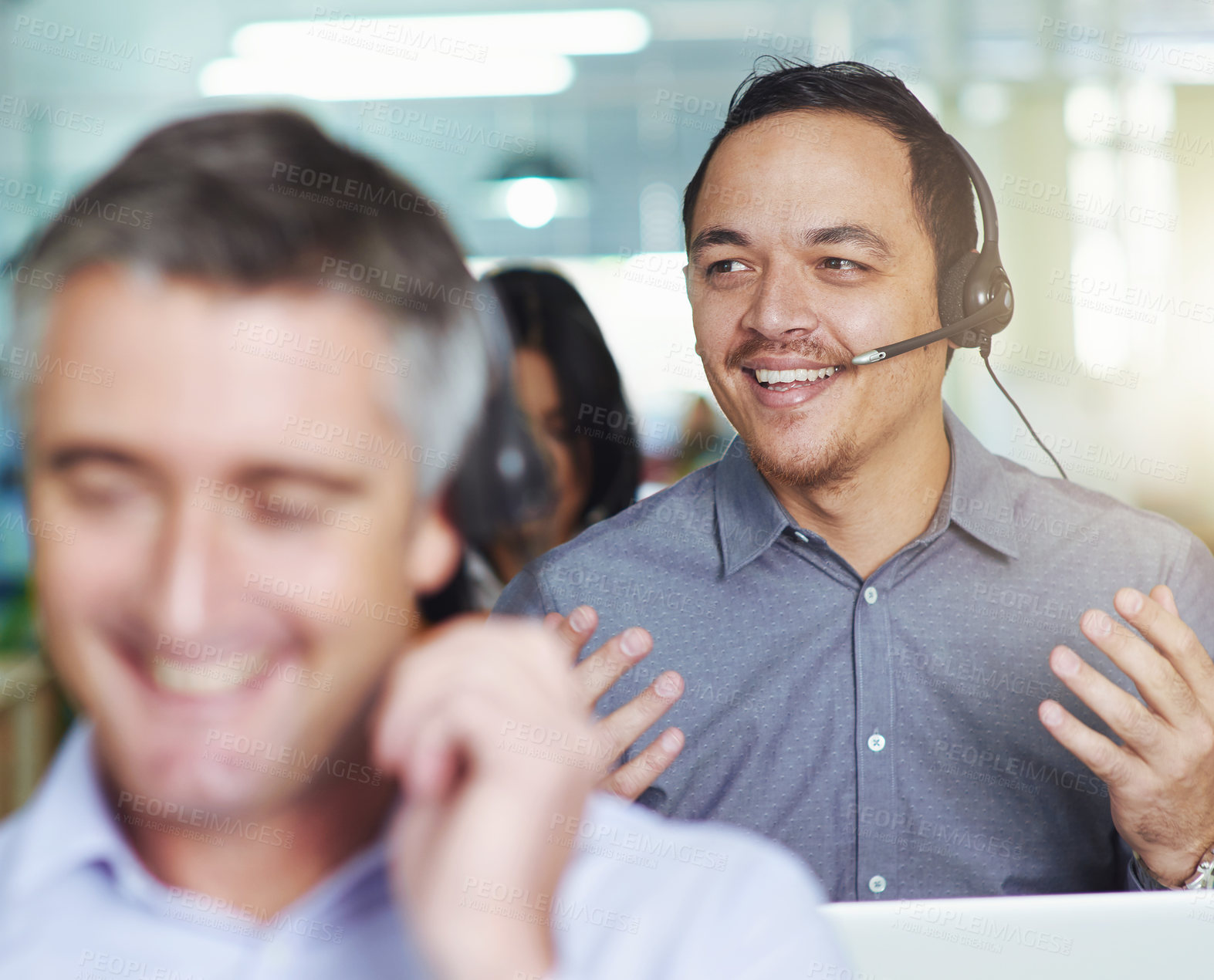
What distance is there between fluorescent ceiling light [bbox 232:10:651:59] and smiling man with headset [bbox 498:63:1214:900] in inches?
108

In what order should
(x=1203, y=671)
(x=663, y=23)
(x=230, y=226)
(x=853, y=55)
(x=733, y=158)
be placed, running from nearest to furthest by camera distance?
(x=230, y=226) → (x=1203, y=671) → (x=733, y=158) → (x=853, y=55) → (x=663, y=23)

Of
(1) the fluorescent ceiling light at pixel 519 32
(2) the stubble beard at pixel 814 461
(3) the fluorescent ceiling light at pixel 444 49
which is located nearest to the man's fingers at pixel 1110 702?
(2) the stubble beard at pixel 814 461

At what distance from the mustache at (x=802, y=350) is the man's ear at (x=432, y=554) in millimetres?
574

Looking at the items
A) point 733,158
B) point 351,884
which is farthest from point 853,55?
point 351,884

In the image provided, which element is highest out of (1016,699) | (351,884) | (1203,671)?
(351,884)

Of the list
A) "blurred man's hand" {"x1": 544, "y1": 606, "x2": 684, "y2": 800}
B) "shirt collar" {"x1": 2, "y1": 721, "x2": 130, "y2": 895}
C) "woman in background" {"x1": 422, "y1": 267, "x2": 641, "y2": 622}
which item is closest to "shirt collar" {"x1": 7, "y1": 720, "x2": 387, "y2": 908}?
"shirt collar" {"x1": 2, "y1": 721, "x2": 130, "y2": 895}

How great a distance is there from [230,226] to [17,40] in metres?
0.81

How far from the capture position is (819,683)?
107 cm

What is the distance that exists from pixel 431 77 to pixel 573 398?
3.37 meters

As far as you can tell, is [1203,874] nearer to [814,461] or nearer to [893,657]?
[893,657]

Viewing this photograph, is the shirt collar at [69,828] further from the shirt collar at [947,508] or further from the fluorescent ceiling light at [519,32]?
the fluorescent ceiling light at [519,32]

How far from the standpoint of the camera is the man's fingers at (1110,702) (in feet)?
2.55

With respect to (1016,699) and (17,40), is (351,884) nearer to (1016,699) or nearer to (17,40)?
(1016,699)

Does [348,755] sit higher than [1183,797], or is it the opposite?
[348,755]
